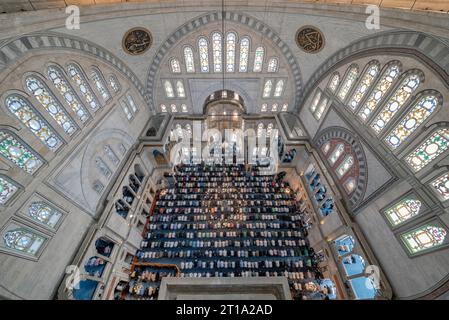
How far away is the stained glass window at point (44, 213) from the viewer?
7.71 meters

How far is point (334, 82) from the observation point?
479 inches

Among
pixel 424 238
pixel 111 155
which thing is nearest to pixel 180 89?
pixel 111 155

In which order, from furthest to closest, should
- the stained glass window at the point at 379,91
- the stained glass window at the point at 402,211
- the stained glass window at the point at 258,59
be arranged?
the stained glass window at the point at 258,59
the stained glass window at the point at 379,91
the stained glass window at the point at 402,211

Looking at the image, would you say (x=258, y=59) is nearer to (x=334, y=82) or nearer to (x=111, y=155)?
(x=334, y=82)

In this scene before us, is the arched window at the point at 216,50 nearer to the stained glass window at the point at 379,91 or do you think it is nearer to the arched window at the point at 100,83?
the arched window at the point at 100,83

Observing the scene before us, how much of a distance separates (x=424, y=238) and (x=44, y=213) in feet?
54.6

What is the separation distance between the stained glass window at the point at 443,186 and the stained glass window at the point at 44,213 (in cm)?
1676

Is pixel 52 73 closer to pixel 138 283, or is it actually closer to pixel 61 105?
pixel 61 105

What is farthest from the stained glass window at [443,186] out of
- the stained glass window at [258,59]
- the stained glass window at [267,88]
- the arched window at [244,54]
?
the arched window at [244,54]

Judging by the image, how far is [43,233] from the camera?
7.93m

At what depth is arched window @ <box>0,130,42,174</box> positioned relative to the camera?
707 cm

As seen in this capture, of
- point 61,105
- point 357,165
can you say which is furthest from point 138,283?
point 357,165

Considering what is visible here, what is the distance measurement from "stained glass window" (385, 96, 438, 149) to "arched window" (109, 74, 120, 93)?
1738 cm
